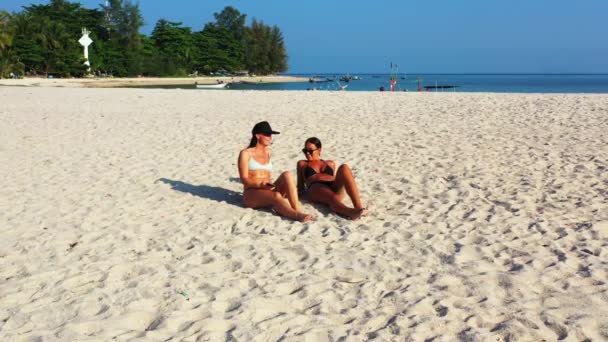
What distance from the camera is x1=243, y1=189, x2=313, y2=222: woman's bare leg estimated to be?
19.0 feet

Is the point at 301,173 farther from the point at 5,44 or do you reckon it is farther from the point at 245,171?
the point at 5,44

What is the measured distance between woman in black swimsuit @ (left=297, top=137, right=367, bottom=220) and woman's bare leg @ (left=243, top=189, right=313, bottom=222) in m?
0.46

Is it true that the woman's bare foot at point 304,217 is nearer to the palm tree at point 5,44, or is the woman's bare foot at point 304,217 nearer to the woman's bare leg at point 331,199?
the woman's bare leg at point 331,199

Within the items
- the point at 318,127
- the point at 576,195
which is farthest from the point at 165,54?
the point at 576,195

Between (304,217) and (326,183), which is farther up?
(326,183)

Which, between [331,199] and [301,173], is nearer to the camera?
[331,199]

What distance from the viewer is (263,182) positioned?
6.37m

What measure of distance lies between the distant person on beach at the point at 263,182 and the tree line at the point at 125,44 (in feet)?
207

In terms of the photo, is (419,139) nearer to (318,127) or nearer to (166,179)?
(318,127)

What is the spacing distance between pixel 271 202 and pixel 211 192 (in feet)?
4.88

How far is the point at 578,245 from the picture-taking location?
16.2 ft

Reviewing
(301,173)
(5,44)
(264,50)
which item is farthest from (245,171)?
(264,50)

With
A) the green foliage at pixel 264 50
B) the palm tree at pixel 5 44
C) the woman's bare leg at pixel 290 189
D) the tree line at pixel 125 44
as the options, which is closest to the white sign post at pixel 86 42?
the tree line at pixel 125 44

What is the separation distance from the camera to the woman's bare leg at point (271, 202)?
5.79m
